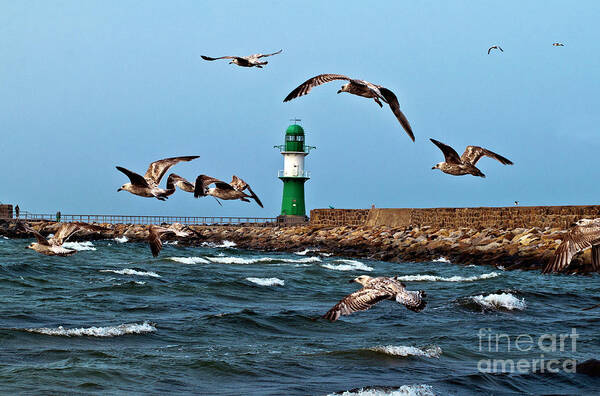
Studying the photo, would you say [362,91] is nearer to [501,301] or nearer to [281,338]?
[281,338]

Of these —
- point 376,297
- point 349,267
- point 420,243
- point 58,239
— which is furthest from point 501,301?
point 420,243

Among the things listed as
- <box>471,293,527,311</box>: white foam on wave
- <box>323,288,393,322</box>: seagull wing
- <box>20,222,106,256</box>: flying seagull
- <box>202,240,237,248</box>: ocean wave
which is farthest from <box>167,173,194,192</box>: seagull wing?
<box>202,240,237,248</box>: ocean wave

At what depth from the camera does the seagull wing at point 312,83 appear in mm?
8547

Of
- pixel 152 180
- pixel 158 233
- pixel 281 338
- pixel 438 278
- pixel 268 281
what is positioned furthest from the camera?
pixel 438 278

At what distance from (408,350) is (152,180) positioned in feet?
14.6

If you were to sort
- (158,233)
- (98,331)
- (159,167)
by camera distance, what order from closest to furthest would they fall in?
(158,233), (159,167), (98,331)

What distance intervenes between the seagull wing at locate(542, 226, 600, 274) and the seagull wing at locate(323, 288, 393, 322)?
82.8 inches

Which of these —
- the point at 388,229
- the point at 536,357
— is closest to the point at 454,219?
the point at 388,229

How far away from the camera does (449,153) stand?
10.2 metres

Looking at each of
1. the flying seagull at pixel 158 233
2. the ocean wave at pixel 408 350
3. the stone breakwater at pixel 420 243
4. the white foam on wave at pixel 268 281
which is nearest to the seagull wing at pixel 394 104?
the flying seagull at pixel 158 233

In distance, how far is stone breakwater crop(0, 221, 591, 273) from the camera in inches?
1069

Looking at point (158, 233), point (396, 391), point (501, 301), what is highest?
point (158, 233)

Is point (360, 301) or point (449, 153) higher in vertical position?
point (449, 153)

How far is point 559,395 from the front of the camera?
9.25 meters
